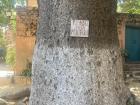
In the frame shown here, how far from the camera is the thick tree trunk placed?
153 inches

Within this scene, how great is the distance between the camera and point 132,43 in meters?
14.3

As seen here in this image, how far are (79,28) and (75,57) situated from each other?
0.34 m

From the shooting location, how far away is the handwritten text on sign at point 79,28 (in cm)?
386

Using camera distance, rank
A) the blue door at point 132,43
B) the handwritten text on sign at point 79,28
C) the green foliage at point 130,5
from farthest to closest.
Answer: the green foliage at point 130,5 < the blue door at point 132,43 < the handwritten text on sign at point 79,28

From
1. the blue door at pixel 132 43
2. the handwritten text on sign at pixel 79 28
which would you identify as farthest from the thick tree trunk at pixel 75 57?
the blue door at pixel 132 43

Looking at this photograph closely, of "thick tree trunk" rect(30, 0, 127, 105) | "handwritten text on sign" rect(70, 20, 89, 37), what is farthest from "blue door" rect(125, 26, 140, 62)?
"handwritten text on sign" rect(70, 20, 89, 37)

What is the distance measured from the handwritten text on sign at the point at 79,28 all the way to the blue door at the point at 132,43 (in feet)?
33.7

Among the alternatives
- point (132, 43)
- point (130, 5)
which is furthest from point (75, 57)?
point (130, 5)

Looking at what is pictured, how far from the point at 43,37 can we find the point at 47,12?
0.31m

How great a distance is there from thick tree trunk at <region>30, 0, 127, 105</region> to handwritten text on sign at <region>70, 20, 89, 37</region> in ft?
0.16

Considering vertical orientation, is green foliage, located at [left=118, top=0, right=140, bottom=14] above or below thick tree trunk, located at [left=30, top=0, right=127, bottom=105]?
above

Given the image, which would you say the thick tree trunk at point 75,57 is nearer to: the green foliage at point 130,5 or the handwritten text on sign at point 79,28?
the handwritten text on sign at point 79,28

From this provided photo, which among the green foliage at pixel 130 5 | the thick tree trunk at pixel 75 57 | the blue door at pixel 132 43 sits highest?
the green foliage at pixel 130 5

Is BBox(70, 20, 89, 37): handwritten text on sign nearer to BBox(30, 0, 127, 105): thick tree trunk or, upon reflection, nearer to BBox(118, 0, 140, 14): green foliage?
BBox(30, 0, 127, 105): thick tree trunk
